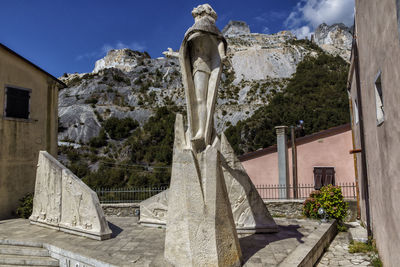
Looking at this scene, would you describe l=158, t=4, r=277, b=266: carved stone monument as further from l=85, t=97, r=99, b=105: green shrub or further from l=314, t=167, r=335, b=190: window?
l=85, t=97, r=99, b=105: green shrub

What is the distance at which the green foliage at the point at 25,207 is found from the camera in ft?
32.5

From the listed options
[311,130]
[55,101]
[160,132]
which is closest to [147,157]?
[160,132]

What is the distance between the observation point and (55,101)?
41.7 ft

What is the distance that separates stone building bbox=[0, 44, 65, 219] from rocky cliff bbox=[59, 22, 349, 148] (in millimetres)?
30110

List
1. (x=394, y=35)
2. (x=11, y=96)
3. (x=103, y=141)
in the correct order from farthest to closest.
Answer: (x=103, y=141) → (x=11, y=96) → (x=394, y=35)

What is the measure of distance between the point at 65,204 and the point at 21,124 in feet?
17.7

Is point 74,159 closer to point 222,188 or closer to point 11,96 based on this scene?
point 11,96

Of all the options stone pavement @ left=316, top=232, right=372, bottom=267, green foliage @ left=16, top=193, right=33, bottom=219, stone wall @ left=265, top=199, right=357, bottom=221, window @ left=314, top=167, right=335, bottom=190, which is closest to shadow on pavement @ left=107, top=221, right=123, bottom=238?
green foliage @ left=16, top=193, right=33, bottom=219

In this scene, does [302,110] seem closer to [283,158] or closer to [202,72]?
[283,158]

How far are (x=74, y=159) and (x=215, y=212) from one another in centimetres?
3527

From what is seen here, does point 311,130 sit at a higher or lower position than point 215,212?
higher

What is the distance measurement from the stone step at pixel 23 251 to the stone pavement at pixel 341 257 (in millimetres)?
5880

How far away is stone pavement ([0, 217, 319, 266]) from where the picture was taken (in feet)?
16.4

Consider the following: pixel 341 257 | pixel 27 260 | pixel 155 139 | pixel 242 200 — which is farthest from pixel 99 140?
pixel 341 257
